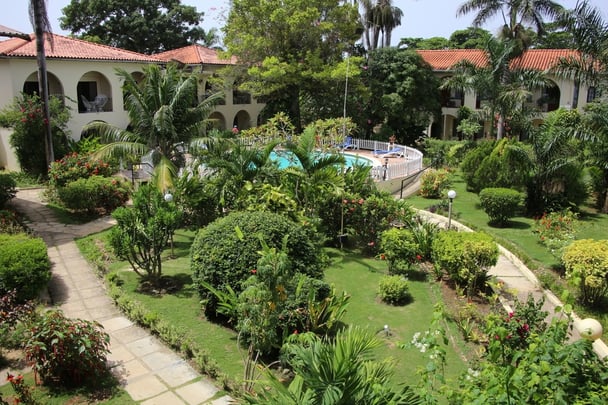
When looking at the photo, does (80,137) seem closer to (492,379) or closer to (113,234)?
(113,234)

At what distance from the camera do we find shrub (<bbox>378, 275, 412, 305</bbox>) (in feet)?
33.8

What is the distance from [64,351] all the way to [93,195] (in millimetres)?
9432

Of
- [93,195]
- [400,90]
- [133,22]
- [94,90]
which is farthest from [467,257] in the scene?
[133,22]

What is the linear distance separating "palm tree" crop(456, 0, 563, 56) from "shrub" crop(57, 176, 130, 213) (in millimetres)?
19885

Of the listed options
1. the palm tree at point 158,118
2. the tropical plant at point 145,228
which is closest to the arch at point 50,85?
the palm tree at point 158,118

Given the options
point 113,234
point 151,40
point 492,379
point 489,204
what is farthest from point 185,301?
point 151,40

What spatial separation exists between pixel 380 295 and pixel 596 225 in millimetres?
8399

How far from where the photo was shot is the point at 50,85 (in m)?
25.5

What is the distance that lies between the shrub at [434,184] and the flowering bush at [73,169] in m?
11.2

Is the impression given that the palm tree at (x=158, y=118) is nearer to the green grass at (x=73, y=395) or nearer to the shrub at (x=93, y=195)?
the shrub at (x=93, y=195)

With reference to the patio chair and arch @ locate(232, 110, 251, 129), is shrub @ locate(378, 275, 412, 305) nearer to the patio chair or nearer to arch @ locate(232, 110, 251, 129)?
the patio chair

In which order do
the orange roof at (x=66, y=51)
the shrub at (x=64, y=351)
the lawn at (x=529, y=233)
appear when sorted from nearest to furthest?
the shrub at (x=64, y=351)
the lawn at (x=529, y=233)
the orange roof at (x=66, y=51)

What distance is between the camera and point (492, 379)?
4.36 m

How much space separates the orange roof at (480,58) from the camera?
3297cm
